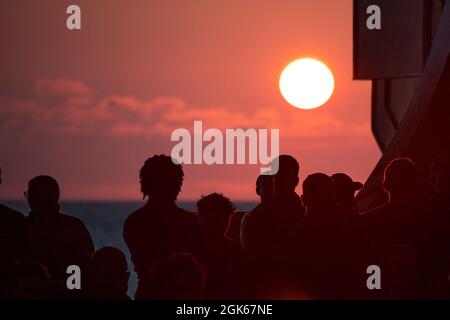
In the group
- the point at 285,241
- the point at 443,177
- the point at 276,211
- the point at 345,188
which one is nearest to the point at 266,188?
the point at 276,211

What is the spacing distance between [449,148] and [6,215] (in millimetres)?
5380

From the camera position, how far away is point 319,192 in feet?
16.9

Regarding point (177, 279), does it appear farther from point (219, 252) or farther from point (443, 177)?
point (443, 177)

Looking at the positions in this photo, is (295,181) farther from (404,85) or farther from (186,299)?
(404,85)

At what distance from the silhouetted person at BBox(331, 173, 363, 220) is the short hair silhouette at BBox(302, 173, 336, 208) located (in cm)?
14

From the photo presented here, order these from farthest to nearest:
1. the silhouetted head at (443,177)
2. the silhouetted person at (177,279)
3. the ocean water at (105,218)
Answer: the ocean water at (105,218), the silhouetted head at (443,177), the silhouetted person at (177,279)

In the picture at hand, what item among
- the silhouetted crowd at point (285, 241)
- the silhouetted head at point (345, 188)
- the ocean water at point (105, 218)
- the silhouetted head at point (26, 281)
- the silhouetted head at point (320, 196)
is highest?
the ocean water at point (105, 218)

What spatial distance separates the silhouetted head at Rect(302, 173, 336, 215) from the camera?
16.9 ft

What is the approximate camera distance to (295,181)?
5.80m

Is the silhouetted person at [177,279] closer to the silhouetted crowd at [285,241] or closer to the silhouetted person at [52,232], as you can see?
the silhouetted crowd at [285,241]

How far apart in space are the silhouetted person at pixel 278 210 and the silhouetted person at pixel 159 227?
45 cm

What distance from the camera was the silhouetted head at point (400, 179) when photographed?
547cm

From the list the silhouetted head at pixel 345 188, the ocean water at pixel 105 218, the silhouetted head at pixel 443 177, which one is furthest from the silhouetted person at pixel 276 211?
the ocean water at pixel 105 218

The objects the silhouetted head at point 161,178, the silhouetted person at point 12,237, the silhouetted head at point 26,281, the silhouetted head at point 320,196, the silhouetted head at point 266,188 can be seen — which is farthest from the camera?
the silhouetted head at point 266,188
